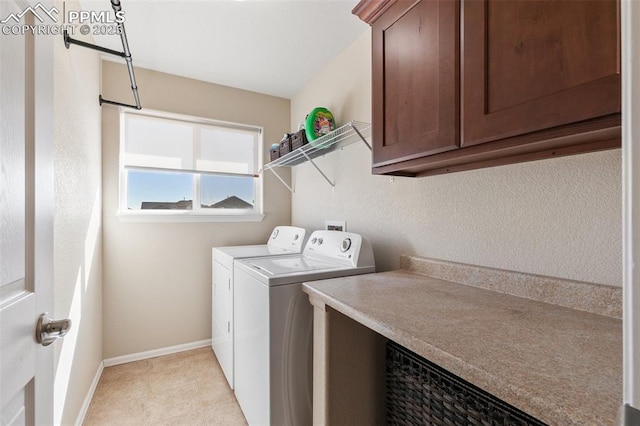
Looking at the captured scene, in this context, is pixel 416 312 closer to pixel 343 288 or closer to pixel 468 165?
pixel 343 288

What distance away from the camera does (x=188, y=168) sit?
2.62 meters

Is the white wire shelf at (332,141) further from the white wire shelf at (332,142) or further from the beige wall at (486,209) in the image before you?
the beige wall at (486,209)

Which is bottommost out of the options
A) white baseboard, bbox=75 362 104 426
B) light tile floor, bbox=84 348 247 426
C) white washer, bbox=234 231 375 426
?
light tile floor, bbox=84 348 247 426

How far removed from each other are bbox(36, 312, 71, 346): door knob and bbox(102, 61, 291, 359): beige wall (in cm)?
188

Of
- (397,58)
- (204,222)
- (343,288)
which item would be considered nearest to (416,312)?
(343,288)

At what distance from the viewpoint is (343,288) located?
1237 mm

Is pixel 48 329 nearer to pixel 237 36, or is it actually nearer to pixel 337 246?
pixel 337 246

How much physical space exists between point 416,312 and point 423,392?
37 cm

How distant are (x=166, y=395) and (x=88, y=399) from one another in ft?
1.55

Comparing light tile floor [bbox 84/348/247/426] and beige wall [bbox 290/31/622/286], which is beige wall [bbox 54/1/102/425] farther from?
beige wall [bbox 290/31/622/286]

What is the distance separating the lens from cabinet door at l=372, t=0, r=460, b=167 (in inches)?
38.3

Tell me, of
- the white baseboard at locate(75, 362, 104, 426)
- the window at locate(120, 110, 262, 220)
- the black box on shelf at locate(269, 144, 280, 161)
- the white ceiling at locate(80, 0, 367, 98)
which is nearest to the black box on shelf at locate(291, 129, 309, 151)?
the black box on shelf at locate(269, 144, 280, 161)

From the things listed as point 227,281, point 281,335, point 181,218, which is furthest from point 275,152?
point 281,335

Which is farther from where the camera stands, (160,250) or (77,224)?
(160,250)
